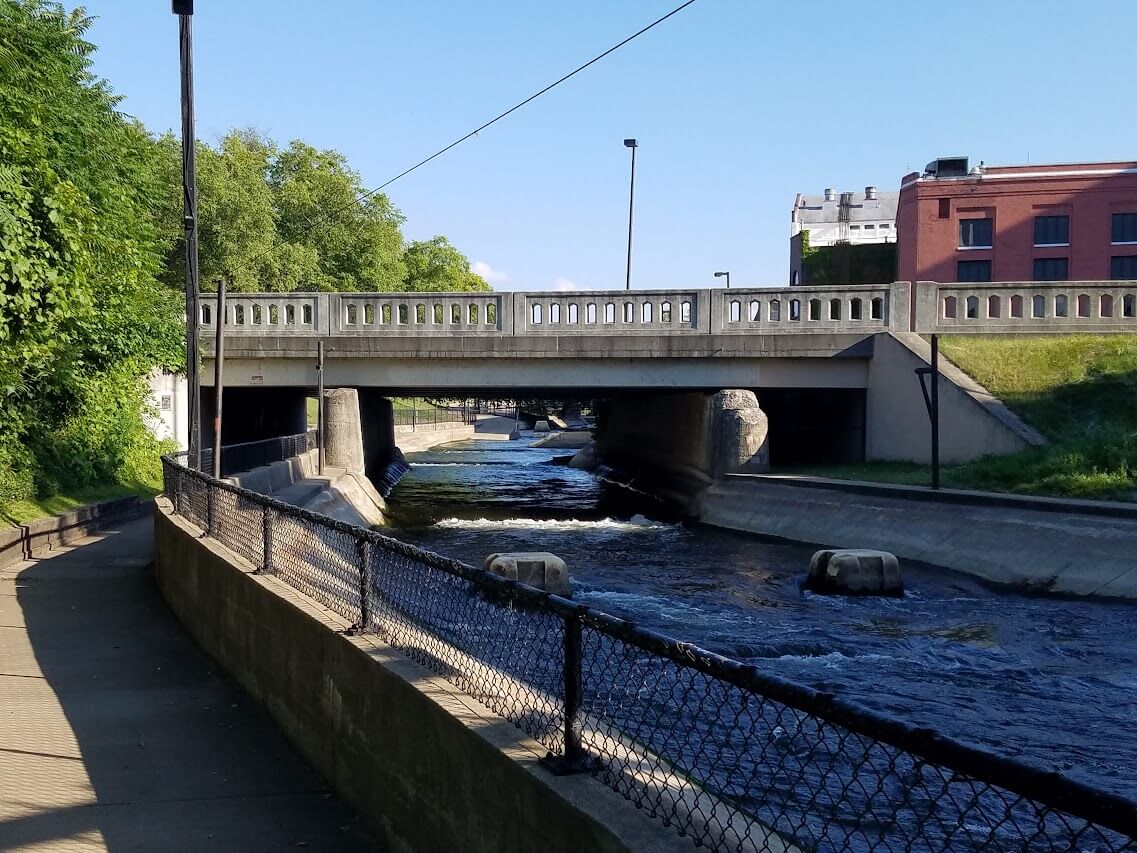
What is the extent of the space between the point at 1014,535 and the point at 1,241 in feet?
45.3

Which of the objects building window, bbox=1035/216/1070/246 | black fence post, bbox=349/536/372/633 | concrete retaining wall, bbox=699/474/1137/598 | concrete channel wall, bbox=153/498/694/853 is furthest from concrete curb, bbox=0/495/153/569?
building window, bbox=1035/216/1070/246

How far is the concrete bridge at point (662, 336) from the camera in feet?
80.8

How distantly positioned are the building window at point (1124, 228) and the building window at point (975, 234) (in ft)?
19.5

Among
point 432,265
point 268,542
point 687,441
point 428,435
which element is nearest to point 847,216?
point 432,265

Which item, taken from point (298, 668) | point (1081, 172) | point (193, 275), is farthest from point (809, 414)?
point (1081, 172)

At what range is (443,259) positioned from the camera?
85.8 meters

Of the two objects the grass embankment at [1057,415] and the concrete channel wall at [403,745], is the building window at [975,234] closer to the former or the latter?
the grass embankment at [1057,415]

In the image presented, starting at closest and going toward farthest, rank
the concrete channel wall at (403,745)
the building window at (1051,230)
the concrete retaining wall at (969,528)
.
Answer: the concrete channel wall at (403,745) < the concrete retaining wall at (969,528) < the building window at (1051,230)

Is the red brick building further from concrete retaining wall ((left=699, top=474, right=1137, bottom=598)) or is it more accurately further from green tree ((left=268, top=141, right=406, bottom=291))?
concrete retaining wall ((left=699, top=474, right=1137, bottom=598))

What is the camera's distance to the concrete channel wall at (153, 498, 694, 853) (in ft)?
12.3

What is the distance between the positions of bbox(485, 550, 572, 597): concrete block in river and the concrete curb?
650 centimetres

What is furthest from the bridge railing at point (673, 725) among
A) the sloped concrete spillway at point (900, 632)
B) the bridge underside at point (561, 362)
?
the bridge underside at point (561, 362)

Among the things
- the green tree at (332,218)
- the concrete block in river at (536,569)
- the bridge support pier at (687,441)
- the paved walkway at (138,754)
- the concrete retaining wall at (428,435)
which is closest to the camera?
the paved walkway at (138,754)

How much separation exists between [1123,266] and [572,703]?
59.5 meters
